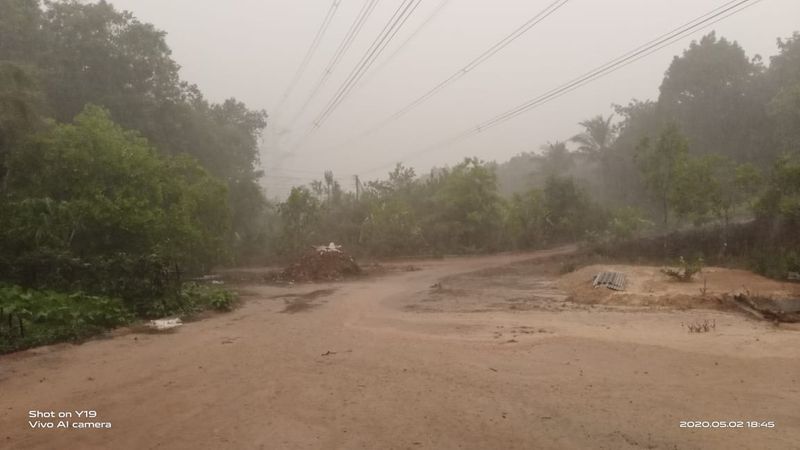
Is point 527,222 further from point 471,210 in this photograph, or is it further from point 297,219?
point 297,219

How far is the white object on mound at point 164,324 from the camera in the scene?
39.5 ft

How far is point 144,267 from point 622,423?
11.7 meters

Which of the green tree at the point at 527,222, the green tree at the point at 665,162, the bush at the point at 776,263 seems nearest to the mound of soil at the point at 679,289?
the bush at the point at 776,263

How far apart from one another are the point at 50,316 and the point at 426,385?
8.24 meters

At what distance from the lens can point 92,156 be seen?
16281mm

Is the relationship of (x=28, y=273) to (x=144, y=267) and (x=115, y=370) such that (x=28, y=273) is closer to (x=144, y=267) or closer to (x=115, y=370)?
(x=144, y=267)

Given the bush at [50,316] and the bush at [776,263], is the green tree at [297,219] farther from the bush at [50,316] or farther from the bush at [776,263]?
the bush at [776,263]

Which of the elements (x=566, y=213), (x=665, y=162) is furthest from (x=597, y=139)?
(x=665, y=162)

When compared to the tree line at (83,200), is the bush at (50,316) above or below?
below

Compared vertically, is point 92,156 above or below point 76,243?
above

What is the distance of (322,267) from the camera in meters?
23.2

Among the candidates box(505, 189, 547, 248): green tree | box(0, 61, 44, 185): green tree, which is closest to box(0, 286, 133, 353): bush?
box(0, 61, 44, 185): green tree

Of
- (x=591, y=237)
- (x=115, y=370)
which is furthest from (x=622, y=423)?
(x=591, y=237)

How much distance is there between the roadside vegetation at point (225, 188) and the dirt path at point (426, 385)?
3.38 m
